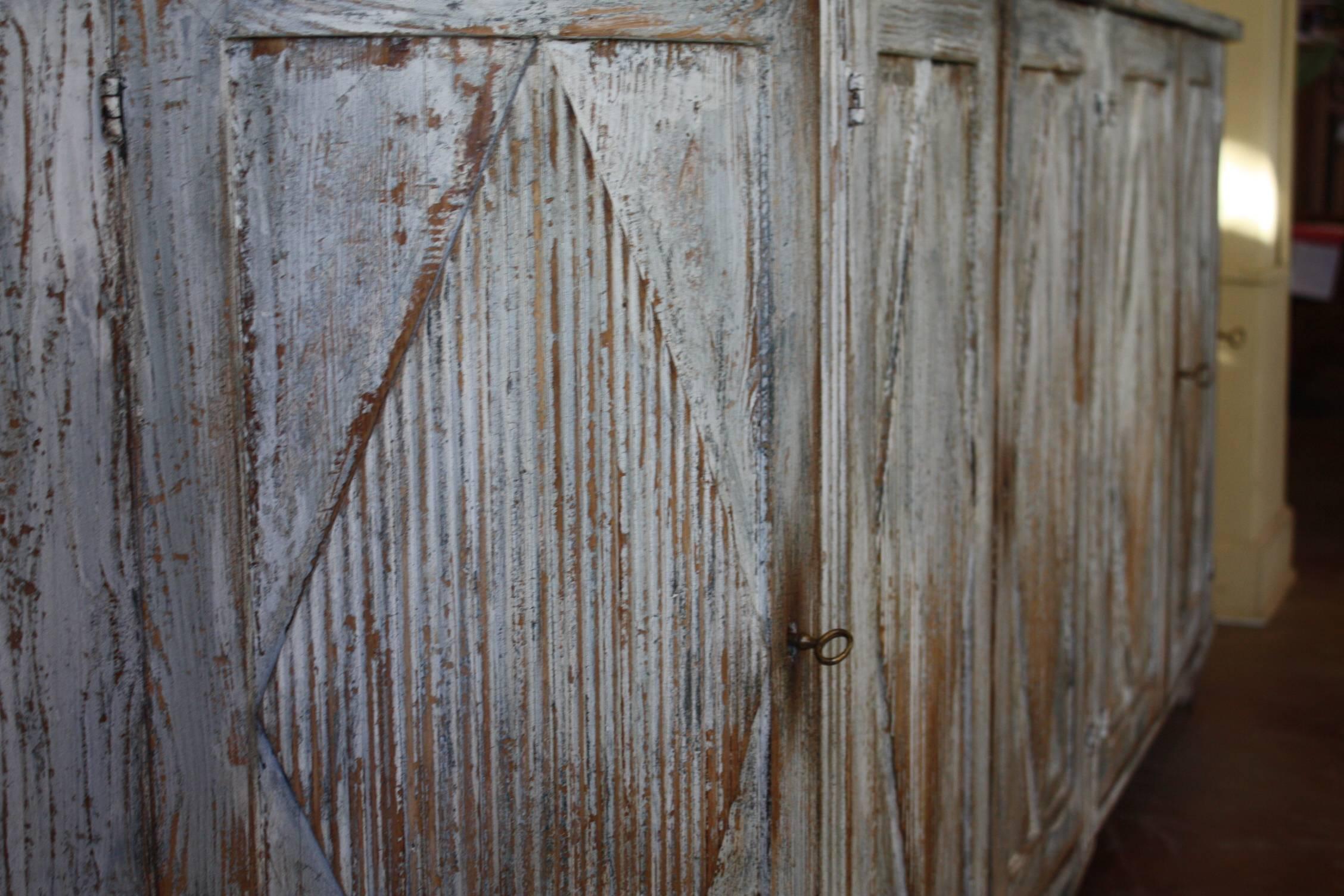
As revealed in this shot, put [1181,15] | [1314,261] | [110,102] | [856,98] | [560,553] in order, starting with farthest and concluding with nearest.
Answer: [1314,261]
[1181,15]
[856,98]
[560,553]
[110,102]

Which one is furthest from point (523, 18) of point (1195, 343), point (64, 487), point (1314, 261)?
point (1314, 261)

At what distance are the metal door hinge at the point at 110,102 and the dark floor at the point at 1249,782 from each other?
11.1ft

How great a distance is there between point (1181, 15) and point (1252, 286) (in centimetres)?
222

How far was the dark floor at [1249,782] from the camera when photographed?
4.07m

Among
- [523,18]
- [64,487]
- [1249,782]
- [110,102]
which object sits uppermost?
[523,18]

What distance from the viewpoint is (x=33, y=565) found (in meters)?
1.57

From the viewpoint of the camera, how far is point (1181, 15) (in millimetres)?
4254

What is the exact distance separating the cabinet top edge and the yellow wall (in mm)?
1157

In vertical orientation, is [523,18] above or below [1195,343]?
above

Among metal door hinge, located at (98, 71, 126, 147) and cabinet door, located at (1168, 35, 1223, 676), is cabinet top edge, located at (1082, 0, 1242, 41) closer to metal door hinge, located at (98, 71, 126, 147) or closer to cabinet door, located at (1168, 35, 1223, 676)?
cabinet door, located at (1168, 35, 1223, 676)

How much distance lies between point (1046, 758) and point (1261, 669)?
2780mm

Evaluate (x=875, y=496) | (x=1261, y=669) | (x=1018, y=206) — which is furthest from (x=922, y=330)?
(x=1261, y=669)

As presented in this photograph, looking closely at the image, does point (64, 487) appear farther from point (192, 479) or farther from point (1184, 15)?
point (1184, 15)

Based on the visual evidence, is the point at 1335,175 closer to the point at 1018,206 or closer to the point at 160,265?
the point at 1018,206
